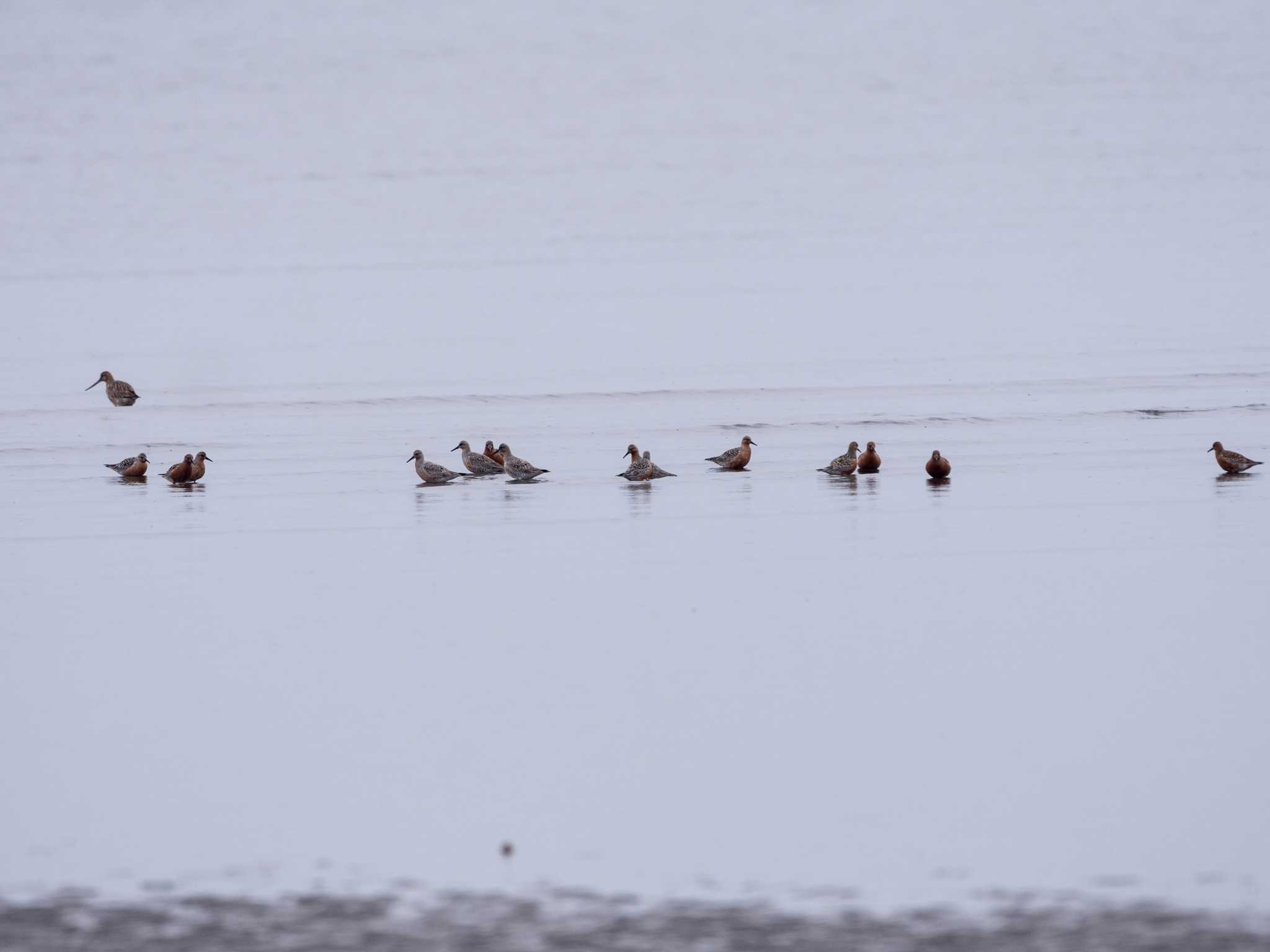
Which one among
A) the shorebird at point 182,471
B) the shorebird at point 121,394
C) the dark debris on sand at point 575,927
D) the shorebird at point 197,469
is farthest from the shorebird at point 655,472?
the shorebird at point 121,394

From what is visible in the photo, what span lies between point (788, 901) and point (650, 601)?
16.4 feet

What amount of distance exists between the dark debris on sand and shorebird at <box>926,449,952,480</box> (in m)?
11.0

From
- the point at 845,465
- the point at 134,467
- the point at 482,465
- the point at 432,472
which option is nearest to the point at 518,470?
the point at 432,472

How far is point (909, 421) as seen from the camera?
23188 millimetres

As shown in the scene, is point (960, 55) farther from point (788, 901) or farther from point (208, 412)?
point (788, 901)

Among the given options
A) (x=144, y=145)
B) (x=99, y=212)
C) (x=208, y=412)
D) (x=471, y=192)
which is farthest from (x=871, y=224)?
(x=208, y=412)

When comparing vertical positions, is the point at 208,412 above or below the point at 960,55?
below

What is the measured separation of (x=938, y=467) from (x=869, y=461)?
77cm

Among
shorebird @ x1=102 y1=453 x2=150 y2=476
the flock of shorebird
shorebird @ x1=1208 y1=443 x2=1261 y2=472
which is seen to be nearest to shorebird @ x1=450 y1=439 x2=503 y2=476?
the flock of shorebird

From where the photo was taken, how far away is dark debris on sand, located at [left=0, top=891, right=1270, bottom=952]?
6.07 meters

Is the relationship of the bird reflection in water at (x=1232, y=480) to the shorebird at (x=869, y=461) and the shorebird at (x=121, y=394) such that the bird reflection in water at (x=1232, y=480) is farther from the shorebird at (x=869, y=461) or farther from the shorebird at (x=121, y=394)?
the shorebird at (x=121, y=394)

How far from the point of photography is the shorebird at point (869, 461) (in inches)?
698

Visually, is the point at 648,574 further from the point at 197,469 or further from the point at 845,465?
the point at 197,469

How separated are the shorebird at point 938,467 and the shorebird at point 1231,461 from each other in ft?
7.95
